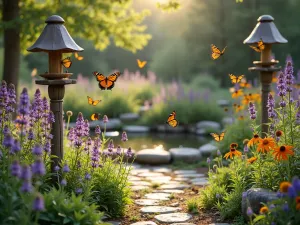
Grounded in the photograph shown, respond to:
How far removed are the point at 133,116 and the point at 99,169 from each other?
8.99 metres

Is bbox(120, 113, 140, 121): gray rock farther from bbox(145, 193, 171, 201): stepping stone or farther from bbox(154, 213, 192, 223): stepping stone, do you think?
bbox(154, 213, 192, 223): stepping stone

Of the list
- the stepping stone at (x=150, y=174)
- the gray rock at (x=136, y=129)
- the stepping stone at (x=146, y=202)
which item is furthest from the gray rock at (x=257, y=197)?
the gray rock at (x=136, y=129)

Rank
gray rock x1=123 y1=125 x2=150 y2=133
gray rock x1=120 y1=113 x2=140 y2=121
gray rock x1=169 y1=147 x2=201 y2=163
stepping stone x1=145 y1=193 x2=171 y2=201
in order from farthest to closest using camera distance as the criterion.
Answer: gray rock x1=120 y1=113 x2=140 y2=121 < gray rock x1=123 y1=125 x2=150 y2=133 < gray rock x1=169 y1=147 x2=201 y2=163 < stepping stone x1=145 y1=193 x2=171 y2=201

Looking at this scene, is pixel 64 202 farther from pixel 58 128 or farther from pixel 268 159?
pixel 268 159

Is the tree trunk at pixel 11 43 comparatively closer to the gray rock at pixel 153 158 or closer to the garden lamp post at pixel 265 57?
the gray rock at pixel 153 158

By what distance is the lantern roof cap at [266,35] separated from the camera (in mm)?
6605

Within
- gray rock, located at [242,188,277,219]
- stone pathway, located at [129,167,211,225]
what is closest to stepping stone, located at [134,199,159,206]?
stone pathway, located at [129,167,211,225]

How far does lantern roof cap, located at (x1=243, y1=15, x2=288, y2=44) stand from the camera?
6.61 m

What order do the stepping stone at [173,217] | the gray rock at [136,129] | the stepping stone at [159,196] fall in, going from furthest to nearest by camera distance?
the gray rock at [136,129] < the stepping stone at [159,196] < the stepping stone at [173,217]

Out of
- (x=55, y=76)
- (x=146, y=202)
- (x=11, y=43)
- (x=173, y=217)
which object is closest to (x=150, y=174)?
(x=146, y=202)

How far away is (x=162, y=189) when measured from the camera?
22.2 ft

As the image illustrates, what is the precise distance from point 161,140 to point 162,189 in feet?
16.2

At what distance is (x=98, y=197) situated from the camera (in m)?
5.19

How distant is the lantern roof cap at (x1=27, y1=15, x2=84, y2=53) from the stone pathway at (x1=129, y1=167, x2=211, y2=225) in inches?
77.4
